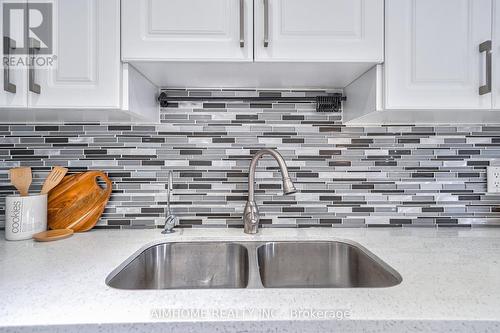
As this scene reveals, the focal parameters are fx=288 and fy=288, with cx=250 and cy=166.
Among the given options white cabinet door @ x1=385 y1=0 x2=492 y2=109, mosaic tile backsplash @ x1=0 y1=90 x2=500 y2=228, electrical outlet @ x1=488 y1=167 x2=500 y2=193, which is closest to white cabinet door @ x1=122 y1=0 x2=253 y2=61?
mosaic tile backsplash @ x1=0 y1=90 x2=500 y2=228

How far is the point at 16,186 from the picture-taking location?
1125 millimetres

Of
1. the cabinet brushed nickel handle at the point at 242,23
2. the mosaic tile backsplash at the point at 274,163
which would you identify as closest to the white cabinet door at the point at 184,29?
the cabinet brushed nickel handle at the point at 242,23

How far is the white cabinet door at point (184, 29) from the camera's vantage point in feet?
2.89

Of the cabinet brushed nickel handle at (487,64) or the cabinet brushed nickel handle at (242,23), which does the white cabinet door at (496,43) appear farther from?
the cabinet brushed nickel handle at (242,23)

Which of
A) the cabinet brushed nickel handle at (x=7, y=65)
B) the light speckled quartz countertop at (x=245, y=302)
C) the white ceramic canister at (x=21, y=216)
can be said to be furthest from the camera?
the white ceramic canister at (x=21, y=216)

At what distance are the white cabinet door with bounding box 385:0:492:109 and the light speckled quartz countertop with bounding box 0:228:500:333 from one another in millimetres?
500

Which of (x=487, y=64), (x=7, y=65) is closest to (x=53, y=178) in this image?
(x=7, y=65)

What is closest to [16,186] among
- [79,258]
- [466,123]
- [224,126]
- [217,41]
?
[79,258]

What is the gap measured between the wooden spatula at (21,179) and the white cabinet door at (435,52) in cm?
136

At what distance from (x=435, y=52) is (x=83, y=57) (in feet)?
3.57

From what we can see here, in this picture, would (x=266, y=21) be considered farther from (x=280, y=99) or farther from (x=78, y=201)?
(x=78, y=201)

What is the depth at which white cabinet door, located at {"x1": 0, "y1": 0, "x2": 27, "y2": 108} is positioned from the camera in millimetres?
844

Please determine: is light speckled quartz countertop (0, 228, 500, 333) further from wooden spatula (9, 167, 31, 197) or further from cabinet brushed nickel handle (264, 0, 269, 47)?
cabinet brushed nickel handle (264, 0, 269, 47)

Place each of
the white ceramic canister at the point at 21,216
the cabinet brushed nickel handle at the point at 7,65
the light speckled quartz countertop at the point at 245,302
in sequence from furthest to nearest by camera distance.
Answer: the white ceramic canister at the point at 21,216 < the cabinet brushed nickel handle at the point at 7,65 < the light speckled quartz countertop at the point at 245,302
